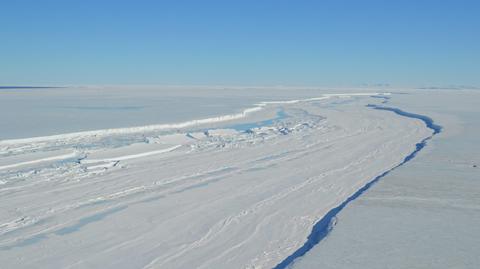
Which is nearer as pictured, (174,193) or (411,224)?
(411,224)

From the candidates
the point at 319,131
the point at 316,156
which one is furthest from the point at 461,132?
the point at 316,156

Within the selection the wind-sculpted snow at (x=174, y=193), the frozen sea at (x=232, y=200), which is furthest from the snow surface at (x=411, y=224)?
the wind-sculpted snow at (x=174, y=193)

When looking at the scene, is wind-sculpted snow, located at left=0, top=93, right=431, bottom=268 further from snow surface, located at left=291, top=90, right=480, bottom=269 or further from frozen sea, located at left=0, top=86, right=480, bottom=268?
snow surface, located at left=291, top=90, right=480, bottom=269

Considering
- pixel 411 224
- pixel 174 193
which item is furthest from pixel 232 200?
pixel 411 224

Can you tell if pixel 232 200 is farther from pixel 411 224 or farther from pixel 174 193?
pixel 411 224

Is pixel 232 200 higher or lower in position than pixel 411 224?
lower

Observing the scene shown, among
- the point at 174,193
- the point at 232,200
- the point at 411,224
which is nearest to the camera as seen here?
the point at 411,224

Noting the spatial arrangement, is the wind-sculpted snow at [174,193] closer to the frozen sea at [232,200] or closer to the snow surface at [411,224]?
the frozen sea at [232,200]

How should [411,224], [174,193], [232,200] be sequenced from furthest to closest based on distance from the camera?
[174,193]
[232,200]
[411,224]
